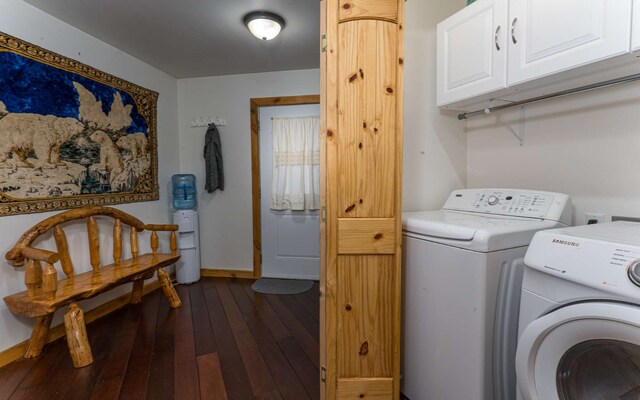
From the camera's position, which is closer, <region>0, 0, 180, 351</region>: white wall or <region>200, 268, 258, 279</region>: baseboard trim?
<region>0, 0, 180, 351</region>: white wall

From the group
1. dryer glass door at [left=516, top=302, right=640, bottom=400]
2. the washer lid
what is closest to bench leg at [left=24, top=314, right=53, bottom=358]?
the washer lid

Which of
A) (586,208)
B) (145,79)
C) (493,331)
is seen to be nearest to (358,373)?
(493,331)

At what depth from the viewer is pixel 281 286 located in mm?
3242

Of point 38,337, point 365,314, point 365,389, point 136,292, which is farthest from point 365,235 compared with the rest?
point 136,292

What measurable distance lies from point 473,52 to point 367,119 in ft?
2.40

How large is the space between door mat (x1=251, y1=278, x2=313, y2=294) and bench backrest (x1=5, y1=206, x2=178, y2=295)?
97cm

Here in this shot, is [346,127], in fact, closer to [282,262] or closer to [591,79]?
[591,79]

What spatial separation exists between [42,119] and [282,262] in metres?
2.45

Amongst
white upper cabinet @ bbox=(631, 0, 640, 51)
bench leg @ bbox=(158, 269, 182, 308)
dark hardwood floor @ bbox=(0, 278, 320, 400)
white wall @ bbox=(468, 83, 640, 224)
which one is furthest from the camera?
bench leg @ bbox=(158, 269, 182, 308)

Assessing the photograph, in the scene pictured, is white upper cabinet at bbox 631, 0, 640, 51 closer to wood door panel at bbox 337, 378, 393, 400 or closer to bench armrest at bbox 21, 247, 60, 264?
A: wood door panel at bbox 337, 378, 393, 400

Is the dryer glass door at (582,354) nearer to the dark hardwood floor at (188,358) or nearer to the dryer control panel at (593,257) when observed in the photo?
the dryer control panel at (593,257)

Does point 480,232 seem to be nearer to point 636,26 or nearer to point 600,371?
point 600,371

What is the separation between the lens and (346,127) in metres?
1.32

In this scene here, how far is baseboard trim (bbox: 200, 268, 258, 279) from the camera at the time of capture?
3541 mm
